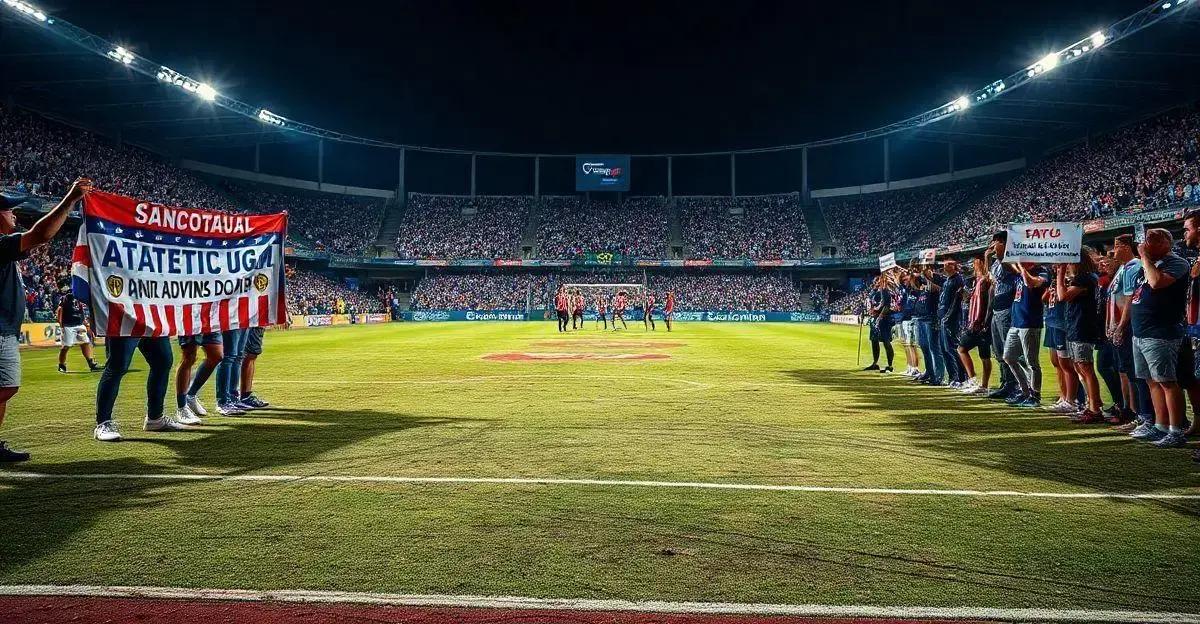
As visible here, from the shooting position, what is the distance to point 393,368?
51.9 ft

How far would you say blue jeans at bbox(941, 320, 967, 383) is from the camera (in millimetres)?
11891

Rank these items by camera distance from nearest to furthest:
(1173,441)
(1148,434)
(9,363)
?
(9,363) < (1173,441) < (1148,434)

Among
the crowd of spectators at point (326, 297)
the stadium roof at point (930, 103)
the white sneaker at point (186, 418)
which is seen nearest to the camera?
the white sneaker at point (186, 418)

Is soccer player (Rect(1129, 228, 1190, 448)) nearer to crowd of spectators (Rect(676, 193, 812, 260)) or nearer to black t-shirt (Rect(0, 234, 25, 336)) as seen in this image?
black t-shirt (Rect(0, 234, 25, 336))

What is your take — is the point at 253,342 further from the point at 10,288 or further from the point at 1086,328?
the point at 1086,328

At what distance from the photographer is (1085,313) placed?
8492mm

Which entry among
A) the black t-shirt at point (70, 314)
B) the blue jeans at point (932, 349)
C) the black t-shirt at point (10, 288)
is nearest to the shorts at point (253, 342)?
the black t-shirt at point (10, 288)

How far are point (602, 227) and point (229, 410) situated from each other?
203ft

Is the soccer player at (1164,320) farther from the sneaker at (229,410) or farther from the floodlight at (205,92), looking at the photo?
the floodlight at (205,92)

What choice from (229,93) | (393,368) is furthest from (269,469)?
(229,93)

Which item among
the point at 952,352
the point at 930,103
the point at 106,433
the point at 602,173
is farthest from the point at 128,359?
the point at 602,173

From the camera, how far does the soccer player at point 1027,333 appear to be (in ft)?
30.9

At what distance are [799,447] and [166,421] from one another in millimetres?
7099

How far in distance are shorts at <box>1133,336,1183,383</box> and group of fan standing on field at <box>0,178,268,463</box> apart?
10.1 m
